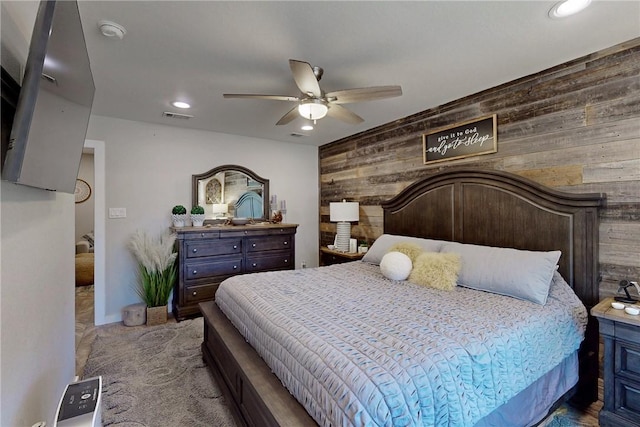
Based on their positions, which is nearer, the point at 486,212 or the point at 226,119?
the point at 486,212

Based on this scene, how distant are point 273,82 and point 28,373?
7.89 feet

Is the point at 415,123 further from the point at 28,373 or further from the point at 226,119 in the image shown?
the point at 28,373

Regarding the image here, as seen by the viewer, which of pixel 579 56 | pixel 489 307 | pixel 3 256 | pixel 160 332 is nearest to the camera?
pixel 3 256

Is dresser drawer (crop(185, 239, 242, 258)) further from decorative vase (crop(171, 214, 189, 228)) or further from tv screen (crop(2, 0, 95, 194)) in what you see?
tv screen (crop(2, 0, 95, 194))

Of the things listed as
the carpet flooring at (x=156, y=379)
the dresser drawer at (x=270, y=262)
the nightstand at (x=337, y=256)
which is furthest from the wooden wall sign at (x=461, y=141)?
the carpet flooring at (x=156, y=379)

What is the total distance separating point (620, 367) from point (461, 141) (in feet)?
6.97

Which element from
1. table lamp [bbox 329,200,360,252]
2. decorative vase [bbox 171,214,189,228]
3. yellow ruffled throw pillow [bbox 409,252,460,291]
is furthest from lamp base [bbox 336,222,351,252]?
decorative vase [bbox 171,214,189,228]

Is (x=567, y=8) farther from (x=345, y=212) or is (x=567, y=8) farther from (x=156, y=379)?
(x=156, y=379)

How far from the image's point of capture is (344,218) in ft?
13.5

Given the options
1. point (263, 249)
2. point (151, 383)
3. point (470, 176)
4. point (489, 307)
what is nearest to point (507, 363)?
point (489, 307)

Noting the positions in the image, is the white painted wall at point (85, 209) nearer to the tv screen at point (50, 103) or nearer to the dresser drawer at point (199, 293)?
the dresser drawer at point (199, 293)

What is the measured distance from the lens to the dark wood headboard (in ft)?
7.05

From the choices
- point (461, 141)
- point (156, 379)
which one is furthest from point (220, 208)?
point (461, 141)

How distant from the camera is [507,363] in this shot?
4.91 ft
